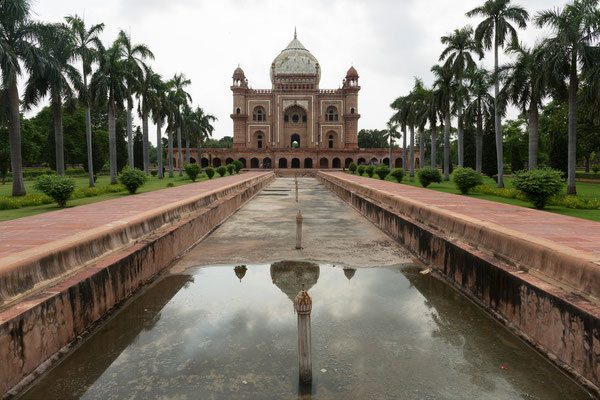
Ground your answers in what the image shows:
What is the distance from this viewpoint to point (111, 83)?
80.5 feet

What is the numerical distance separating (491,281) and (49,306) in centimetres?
448

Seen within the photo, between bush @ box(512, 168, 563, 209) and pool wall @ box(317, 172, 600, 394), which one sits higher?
bush @ box(512, 168, 563, 209)

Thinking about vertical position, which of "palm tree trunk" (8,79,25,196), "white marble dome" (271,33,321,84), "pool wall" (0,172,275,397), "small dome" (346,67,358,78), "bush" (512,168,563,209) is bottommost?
"pool wall" (0,172,275,397)

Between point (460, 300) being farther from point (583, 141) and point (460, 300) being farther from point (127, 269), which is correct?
point (583, 141)

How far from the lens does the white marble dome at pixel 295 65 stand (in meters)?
66.9

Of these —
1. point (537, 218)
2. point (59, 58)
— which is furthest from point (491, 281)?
point (59, 58)

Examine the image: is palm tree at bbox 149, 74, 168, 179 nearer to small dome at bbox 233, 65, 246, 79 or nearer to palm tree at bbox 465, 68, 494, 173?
palm tree at bbox 465, 68, 494, 173

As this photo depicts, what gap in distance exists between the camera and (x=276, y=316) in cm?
441

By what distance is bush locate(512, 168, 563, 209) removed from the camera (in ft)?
38.0

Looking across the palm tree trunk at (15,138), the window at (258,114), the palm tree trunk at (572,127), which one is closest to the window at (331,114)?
the window at (258,114)

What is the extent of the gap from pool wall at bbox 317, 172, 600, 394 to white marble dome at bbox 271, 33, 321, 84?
64.0 meters

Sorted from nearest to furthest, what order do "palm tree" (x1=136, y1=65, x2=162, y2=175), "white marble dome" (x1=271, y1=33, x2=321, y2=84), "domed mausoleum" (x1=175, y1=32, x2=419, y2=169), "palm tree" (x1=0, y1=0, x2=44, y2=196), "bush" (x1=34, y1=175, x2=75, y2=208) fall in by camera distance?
"bush" (x1=34, y1=175, x2=75, y2=208)
"palm tree" (x1=0, y1=0, x2=44, y2=196)
"palm tree" (x1=136, y1=65, x2=162, y2=175)
"domed mausoleum" (x1=175, y1=32, x2=419, y2=169)
"white marble dome" (x1=271, y1=33, x2=321, y2=84)

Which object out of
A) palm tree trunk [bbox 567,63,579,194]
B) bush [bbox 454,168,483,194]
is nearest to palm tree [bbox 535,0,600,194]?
palm tree trunk [bbox 567,63,579,194]

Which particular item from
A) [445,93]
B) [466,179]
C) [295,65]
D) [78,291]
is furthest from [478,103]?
[295,65]
